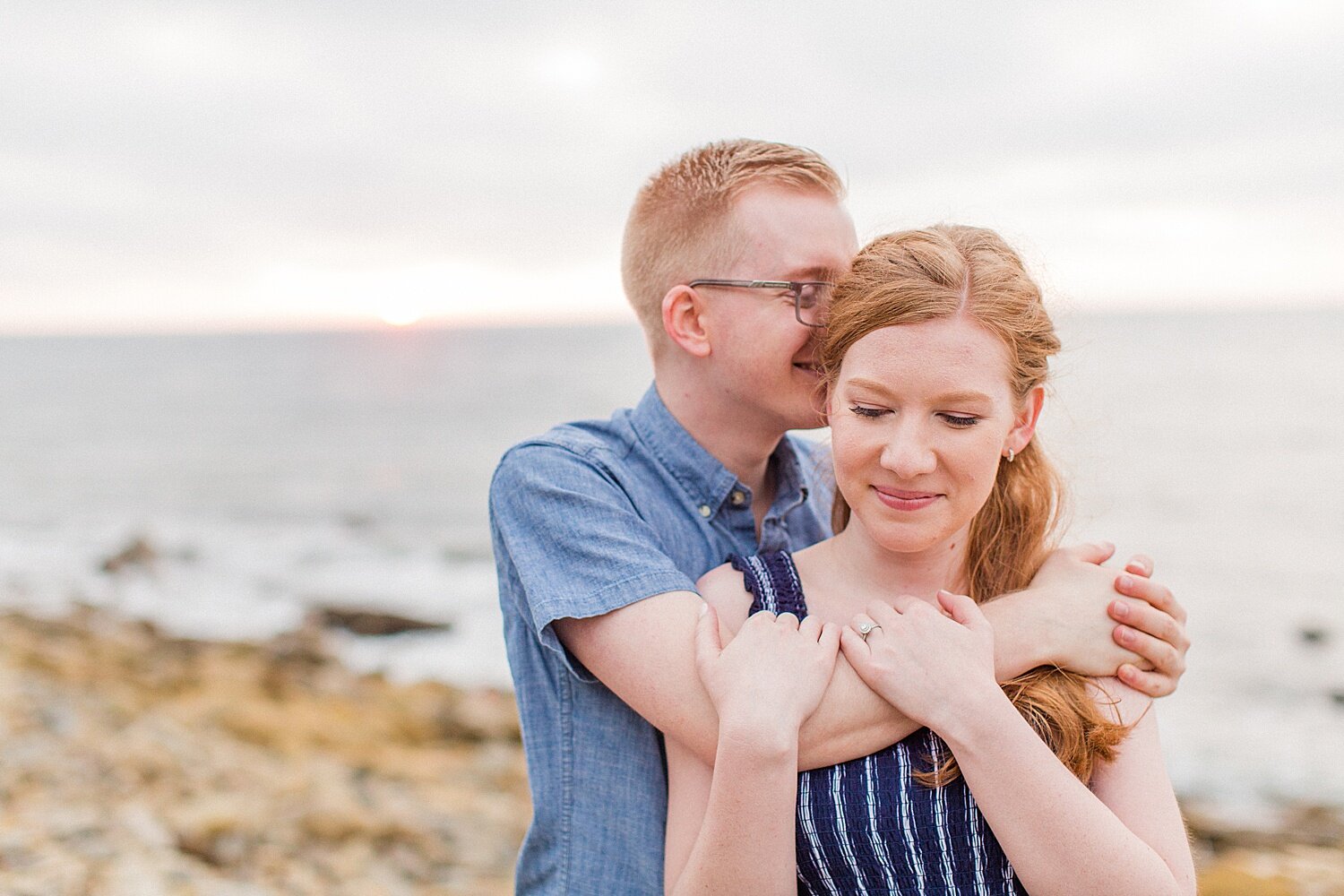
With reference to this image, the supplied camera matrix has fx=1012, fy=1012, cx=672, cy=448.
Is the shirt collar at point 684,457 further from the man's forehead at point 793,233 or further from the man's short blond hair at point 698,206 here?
the man's forehead at point 793,233

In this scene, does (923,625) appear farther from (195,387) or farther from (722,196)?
(195,387)

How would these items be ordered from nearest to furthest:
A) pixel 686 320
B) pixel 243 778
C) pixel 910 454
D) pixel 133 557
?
pixel 910 454, pixel 686 320, pixel 243 778, pixel 133 557

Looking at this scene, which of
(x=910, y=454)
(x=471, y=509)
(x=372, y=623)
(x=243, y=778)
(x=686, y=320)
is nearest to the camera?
(x=910, y=454)

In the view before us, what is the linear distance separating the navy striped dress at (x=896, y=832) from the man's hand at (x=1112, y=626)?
1.22 ft

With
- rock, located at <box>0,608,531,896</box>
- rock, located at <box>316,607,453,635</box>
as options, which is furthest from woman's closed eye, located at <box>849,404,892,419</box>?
rock, located at <box>316,607,453,635</box>

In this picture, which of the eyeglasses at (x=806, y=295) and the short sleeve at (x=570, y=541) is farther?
the eyeglasses at (x=806, y=295)

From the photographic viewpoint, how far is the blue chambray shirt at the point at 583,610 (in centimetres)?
236

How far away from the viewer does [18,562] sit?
16.7 metres

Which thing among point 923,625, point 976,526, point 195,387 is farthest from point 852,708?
point 195,387

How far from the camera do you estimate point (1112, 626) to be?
2.29 meters

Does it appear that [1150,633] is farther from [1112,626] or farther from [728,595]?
[728,595]

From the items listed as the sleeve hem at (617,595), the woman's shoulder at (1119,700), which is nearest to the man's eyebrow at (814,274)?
the sleeve hem at (617,595)

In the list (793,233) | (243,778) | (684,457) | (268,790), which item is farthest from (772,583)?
(243,778)

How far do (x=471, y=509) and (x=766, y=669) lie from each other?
21.4m
